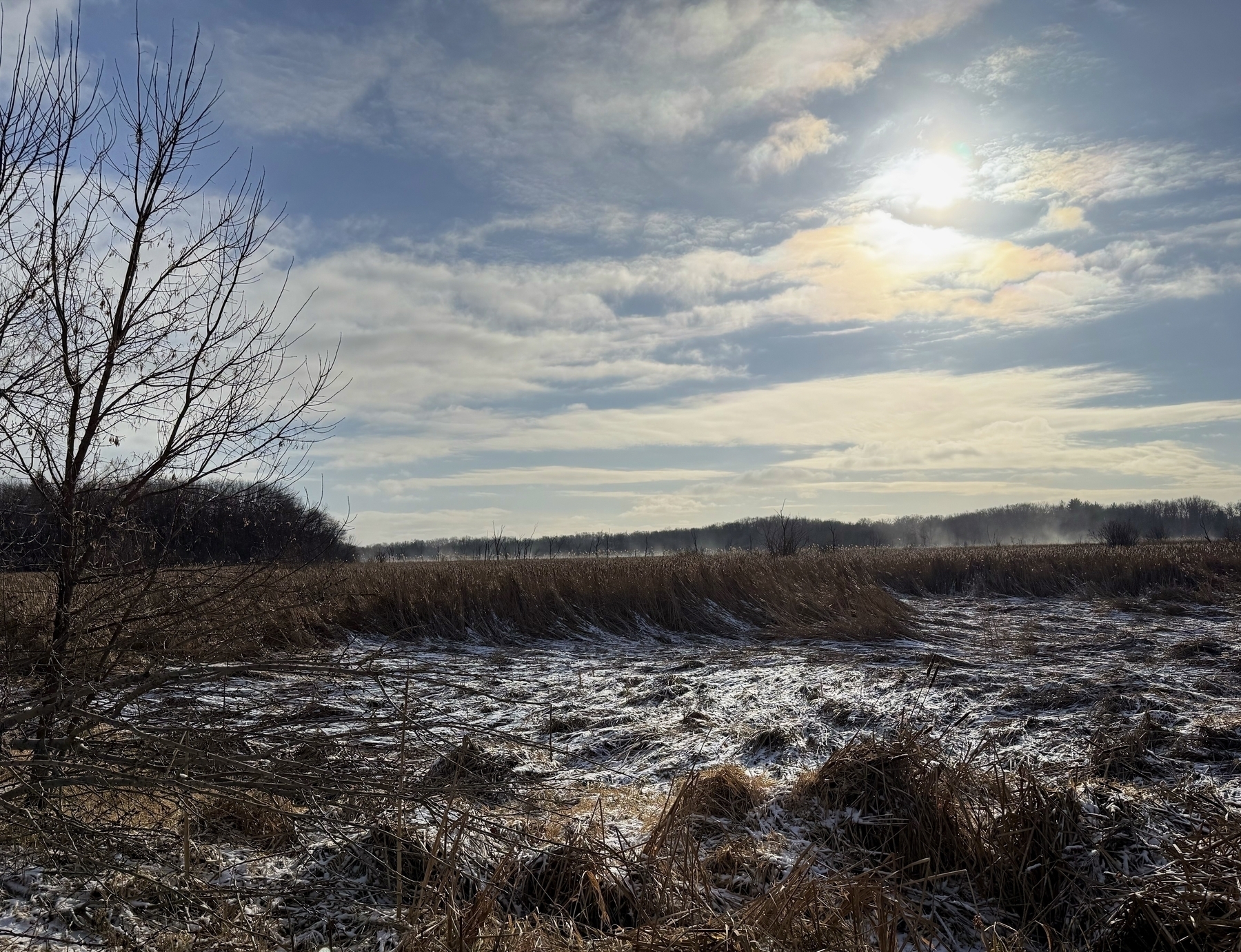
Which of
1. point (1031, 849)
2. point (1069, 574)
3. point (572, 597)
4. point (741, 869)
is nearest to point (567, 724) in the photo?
point (741, 869)

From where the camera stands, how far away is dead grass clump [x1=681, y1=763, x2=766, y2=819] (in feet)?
14.3

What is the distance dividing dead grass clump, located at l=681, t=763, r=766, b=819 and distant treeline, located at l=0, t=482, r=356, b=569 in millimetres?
3461

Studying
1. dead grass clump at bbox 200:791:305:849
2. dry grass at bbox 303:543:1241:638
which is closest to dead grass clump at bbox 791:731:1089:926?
dead grass clump at bbox 200:791:305:849

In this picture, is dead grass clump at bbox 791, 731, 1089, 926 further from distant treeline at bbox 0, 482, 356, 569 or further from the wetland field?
distant treeline at bbox 0, 482, 356, 569

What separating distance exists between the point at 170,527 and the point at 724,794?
13.3 feet

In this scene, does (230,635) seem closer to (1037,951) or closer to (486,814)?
(486,814)

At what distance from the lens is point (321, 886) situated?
3.51 meters

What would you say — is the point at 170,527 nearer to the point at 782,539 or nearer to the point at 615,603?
the point at 615,603

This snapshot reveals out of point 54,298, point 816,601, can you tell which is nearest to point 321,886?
point 54,298

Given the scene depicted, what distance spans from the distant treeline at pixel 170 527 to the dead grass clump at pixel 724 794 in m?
3.46

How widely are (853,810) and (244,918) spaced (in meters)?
3.03

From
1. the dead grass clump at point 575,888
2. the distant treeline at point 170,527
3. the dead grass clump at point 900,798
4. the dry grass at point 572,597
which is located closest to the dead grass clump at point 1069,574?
the dry grass at point 572,597

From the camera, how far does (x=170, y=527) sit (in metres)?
5.27

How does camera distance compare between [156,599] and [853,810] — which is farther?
[156,599]
